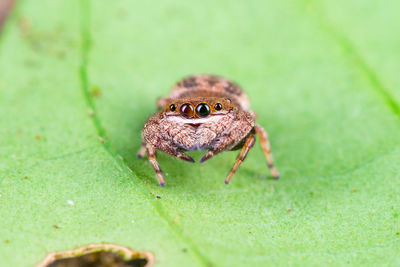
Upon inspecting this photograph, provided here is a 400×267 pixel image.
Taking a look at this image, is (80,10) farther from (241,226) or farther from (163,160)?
(241,226)

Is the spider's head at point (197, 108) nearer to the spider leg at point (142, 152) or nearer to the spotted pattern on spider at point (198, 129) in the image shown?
the spotted pattern on spider at point (198, 129)

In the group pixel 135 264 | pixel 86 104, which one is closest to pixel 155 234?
pixel 135 264

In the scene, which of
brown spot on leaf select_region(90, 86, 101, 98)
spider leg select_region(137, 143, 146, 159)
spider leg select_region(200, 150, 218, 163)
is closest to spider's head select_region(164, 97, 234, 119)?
spider leg select_region(200, 150, 218, 163)

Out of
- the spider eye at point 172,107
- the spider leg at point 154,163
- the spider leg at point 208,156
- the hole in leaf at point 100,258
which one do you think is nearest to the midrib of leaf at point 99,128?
the spider leg at point 154,163

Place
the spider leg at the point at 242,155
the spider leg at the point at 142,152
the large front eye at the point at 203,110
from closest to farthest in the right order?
the large front eye at the point at 203,110 < the spider leg at the point at 242,155 < the spider leg at the point at 142,152

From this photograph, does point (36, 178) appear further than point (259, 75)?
No
